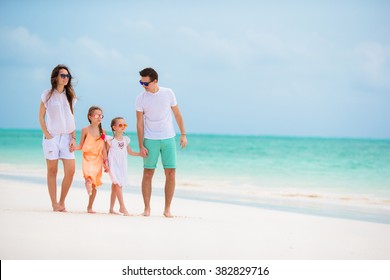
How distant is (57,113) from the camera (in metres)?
4.86

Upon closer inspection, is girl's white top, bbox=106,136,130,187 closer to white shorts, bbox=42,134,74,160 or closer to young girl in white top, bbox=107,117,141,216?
young girl in white top, bbox=107,117,141,216

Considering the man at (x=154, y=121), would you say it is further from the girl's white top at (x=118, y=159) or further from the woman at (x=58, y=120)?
the woman at (x=58, y=120)

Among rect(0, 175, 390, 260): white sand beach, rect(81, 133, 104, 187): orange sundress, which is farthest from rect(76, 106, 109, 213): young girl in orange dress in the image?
rect(0, 175, 390, 260): white sand beach

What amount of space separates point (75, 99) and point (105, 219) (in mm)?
1114

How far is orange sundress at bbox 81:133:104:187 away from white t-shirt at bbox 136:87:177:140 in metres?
0.44

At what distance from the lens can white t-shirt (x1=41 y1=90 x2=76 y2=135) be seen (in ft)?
15.9

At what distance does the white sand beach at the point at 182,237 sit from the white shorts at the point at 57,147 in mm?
505

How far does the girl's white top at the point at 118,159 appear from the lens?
201 inches

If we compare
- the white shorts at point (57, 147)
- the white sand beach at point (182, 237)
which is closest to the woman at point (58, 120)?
the white shorts at point (57, 147)

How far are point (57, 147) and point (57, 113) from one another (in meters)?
0.30

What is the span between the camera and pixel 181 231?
14.3 feet

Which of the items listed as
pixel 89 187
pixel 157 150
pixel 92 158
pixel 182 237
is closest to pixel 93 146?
pixel 92 158

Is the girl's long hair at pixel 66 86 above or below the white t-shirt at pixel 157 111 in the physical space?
above
